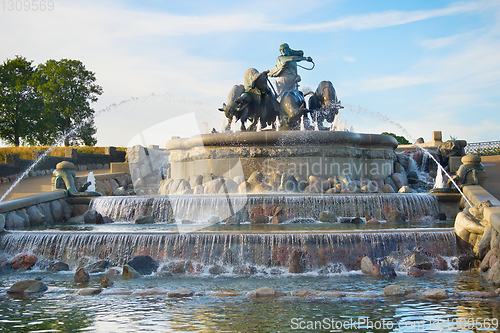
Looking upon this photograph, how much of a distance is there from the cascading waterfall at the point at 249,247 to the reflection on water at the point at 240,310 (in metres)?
1.06

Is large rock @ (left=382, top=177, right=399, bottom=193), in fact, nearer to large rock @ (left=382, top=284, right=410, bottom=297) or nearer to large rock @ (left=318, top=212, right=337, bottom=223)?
large rock @ (left=318, top=212, right=337, bottom=223)

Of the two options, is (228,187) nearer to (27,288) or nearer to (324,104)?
(324,104)

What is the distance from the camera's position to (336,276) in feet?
26.1

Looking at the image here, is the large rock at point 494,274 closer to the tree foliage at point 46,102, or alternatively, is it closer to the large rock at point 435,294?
the large rock at point 435,294

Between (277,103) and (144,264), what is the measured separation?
36.9ft

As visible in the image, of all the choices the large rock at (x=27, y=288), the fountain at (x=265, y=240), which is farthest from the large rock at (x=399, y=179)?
the large rock at (x=27, y=288)

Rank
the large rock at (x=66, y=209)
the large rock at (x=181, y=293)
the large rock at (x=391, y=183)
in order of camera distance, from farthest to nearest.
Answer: the large rock at (x=391, y=183), the large rock at (x=66, y=209), the large rock at (x=181, y=293)

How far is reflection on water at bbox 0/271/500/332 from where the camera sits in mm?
5242

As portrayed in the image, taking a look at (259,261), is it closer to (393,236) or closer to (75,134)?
(393,236)

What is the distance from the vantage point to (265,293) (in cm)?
661

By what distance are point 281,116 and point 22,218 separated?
9.85m

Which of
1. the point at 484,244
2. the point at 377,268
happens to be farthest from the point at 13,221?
the point at 484,244

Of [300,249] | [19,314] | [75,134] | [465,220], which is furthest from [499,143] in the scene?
[75,134]

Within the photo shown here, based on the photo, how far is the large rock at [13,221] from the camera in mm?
11555
